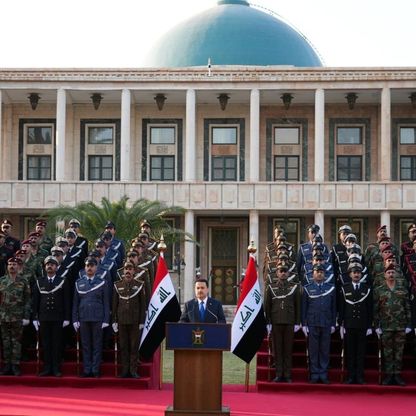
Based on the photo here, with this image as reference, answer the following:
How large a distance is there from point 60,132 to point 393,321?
90.1ft

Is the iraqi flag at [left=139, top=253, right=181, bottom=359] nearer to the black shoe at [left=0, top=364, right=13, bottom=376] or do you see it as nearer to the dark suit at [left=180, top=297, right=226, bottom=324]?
the dark suit at [left=180, top=297, right=226, bottom=324]

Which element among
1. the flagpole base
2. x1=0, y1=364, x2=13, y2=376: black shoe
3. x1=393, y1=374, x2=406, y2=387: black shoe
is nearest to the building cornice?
x1=393, y1=374, x2=406, y2=387: black shoe

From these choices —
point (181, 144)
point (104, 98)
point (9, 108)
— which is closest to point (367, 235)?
point (181, 144)

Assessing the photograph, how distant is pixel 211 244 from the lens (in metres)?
40.2

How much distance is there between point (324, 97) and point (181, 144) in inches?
254

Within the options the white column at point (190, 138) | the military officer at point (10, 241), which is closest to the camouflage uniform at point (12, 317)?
the military officer at point (10, 241)

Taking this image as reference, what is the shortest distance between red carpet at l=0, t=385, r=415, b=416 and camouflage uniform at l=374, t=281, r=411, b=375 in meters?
0.50

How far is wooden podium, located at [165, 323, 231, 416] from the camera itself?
1045 cm

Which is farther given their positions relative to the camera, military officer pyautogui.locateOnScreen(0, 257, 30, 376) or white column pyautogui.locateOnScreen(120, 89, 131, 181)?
white column pyautogui.locateOnScreen(120, 89, 131, 181)

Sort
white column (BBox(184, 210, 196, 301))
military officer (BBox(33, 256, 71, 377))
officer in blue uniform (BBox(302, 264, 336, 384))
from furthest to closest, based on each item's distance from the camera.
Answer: white column (BBox(184, 210, 196, 301)) < military officer (BBox(33, 256, 71, 377)) < officer in blue uniform (BBox(302, 264, 336, 384))

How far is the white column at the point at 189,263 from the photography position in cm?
3722

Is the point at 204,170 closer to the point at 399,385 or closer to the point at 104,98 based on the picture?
the point at 104,98

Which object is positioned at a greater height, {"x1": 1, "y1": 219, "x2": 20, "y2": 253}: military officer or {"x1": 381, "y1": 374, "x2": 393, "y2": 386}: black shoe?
{"x1": 1, "y1": 219, "x2": 20, "y2": 253}: military officer

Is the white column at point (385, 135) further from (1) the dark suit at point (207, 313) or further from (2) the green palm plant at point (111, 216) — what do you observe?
(1) the dark suit at point (207, 313)
